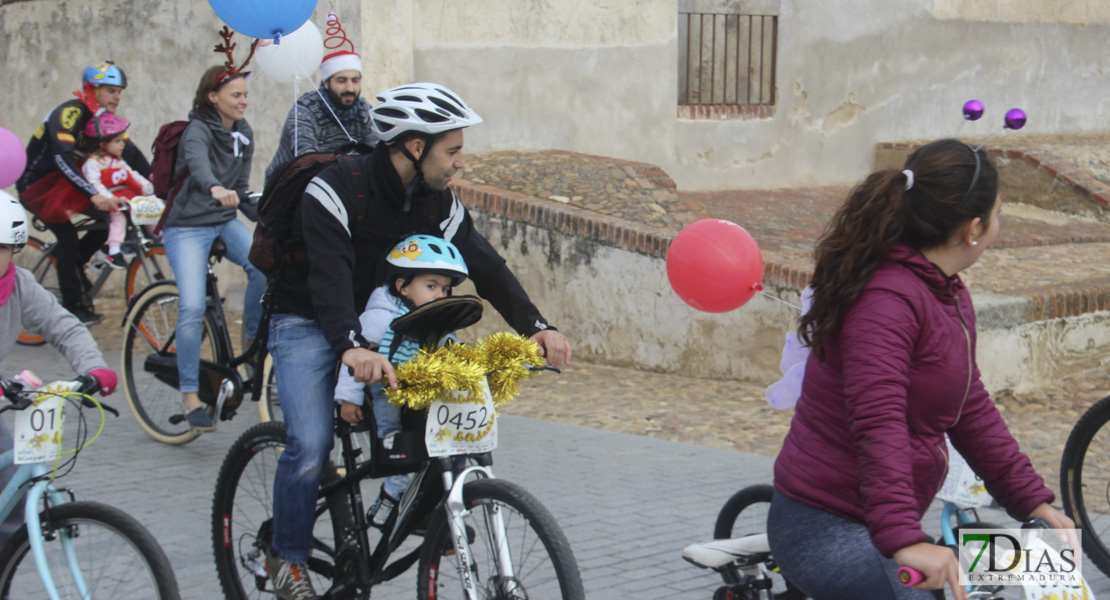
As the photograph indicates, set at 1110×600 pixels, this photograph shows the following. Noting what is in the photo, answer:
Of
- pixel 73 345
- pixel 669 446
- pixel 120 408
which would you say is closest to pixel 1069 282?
pixel 669 446

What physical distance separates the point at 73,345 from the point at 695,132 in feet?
31.8

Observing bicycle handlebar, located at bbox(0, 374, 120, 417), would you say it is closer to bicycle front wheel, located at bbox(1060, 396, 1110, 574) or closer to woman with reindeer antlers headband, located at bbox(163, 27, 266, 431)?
woman with reindeer antlers headband, located at bbox(163, 27, 266, 431)

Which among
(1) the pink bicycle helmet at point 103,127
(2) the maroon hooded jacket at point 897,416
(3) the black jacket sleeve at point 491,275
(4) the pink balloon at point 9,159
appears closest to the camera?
(2) the maroon hooded jacket at point 897,416

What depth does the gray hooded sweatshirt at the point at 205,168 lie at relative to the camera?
6594 mm

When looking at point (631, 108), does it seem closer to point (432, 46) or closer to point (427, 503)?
point (432, 46)

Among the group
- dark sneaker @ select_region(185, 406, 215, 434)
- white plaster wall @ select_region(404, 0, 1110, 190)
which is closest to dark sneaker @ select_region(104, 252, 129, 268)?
dark sneaker @ select_region(185, 406, 215, 434)

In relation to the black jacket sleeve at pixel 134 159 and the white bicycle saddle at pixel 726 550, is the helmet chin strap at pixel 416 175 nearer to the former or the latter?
the white bicycle saddle at pixel 726 550

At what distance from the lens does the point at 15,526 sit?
3760 millimetres

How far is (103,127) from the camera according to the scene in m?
8.90

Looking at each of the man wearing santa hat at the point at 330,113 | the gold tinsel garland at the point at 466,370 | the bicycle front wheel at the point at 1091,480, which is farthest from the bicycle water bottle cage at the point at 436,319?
the man wearing santa hat at the point at 330,113

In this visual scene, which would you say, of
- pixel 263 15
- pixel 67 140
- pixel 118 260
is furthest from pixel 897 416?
pixel 67 140

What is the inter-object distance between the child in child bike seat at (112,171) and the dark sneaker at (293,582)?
5694mm

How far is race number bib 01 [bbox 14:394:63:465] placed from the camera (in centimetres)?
348

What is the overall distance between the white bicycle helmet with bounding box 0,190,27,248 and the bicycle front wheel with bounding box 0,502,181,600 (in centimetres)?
83
